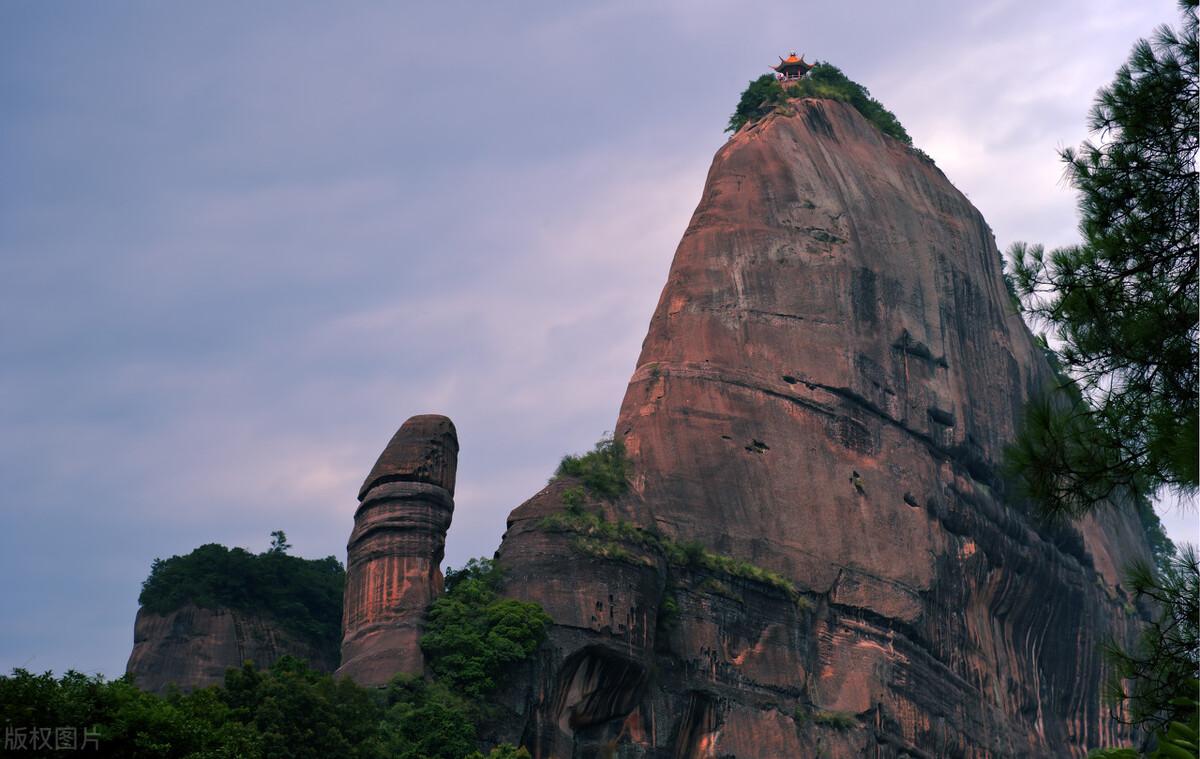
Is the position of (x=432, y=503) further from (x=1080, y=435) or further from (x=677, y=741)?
(x=1080, y=435)

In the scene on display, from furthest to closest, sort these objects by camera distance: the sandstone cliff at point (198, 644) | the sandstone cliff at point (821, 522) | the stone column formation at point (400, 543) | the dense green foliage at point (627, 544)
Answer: the sandstone cliff at point (198, 644), the sandstone cliff at point (821, 522), the dense green foliage at point (627, 544), the stone column formation at point (400, 543)

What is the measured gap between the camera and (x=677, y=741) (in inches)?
1703

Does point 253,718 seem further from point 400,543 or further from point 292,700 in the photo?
point 400,543

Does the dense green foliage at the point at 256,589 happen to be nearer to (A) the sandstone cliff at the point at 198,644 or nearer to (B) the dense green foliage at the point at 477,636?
(A) the sandstone cliff at the point at 198,644

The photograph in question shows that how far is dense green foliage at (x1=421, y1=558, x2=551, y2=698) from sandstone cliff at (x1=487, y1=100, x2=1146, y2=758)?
2.32ft

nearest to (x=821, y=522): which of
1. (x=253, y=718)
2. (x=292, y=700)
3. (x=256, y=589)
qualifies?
(x=256, y=589)

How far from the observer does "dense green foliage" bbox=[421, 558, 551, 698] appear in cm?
3928

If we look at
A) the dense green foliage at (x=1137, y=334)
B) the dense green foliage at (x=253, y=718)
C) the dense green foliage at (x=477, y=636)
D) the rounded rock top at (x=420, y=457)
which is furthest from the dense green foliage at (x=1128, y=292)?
the rounded rock top at (x=420, y=457)

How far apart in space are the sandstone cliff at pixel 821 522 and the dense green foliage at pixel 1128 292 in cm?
2708

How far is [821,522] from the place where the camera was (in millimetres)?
49438

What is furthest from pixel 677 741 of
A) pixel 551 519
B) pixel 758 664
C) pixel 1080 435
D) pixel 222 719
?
pixel 1080 435

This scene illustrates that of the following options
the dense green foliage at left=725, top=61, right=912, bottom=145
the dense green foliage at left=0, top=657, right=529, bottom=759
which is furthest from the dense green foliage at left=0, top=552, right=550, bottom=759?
the dense green foliage at left=725, top=61, right=912, bottom=145

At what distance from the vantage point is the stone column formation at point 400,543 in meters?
40.6

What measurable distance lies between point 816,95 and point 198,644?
3061cm
